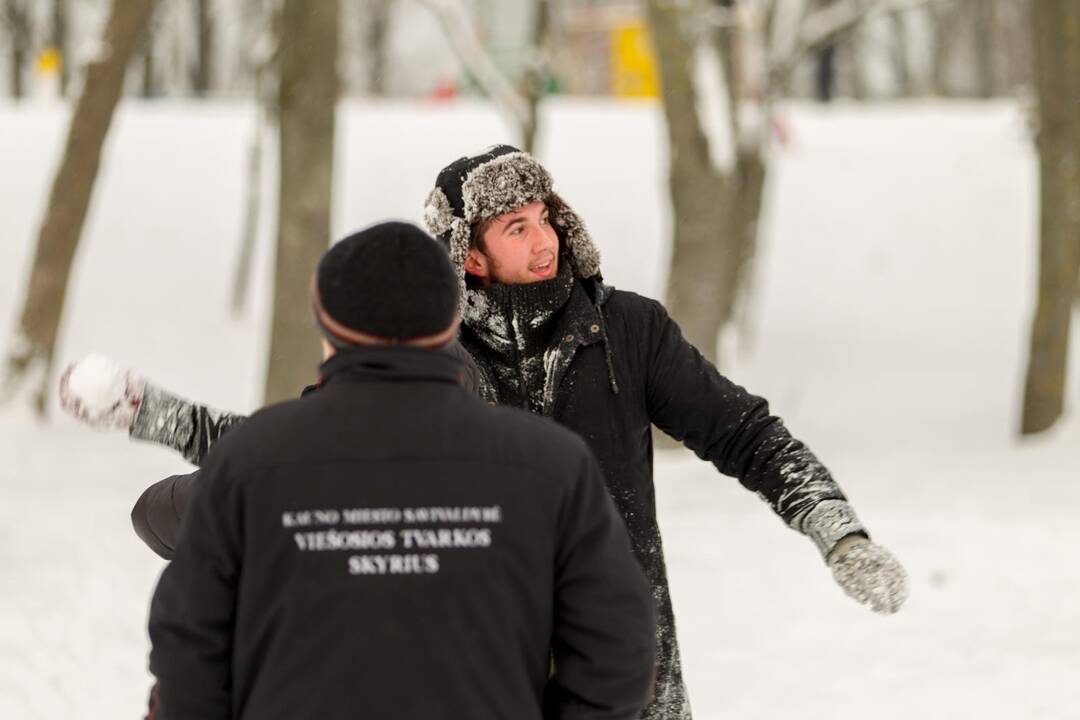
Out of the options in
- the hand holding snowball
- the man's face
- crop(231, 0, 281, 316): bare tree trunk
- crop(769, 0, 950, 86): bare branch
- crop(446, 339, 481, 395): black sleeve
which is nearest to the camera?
crop(446, 339, 481, 395): black sleeve

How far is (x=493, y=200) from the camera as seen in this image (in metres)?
3.42

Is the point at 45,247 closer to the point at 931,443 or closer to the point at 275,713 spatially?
the point at 931,443

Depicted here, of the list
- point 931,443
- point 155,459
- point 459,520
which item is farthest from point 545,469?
point 931,443

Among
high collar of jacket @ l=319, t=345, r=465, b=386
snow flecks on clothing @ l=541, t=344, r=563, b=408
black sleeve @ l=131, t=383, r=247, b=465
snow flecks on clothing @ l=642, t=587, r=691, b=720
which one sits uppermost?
high collar of jacket @ l=319, t=345, r=465, b=386

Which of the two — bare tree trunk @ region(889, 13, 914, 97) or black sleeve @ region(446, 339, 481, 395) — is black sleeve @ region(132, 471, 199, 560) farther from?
bare tree trunk @ region(889, 13, 914, 97)

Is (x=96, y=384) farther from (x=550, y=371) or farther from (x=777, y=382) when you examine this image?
(x=777, y=382)

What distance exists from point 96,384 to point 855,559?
1.49 metres

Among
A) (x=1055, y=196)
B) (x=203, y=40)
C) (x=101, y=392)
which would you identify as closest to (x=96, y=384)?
(x=101, y=392)

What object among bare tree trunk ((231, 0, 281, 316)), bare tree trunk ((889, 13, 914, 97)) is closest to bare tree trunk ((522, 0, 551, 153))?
bare tree trunk ((231, 0, 281, 316))

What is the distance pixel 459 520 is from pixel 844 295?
65.0 feet

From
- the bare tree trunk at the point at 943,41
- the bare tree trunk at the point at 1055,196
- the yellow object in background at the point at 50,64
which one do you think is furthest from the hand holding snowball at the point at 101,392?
the bare tree trunk at the point at 943,41

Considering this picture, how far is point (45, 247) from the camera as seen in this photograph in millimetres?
11141

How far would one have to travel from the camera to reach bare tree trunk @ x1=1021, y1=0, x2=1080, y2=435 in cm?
1146

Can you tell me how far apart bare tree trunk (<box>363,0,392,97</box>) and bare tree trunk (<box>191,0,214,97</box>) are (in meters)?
3.68
